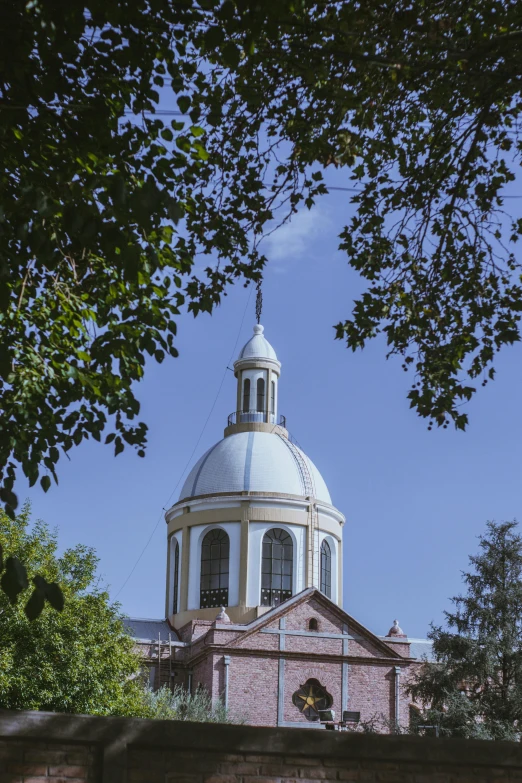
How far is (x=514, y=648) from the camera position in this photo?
3269cm

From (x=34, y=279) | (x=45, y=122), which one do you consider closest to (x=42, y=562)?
(x=34, y=279)

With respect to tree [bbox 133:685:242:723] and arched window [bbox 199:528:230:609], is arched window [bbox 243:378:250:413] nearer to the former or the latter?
arched window [bbox 199:528:230:609]

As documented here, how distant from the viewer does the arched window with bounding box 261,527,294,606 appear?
39344mm

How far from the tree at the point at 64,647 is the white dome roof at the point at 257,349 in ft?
59.0

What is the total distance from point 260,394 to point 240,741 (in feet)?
121

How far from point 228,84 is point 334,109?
1303 millimetres

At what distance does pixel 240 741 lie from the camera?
→ 24.6 feet

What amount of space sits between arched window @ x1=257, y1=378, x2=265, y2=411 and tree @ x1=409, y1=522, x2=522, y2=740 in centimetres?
1294

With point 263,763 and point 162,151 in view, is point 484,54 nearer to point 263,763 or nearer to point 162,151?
point 162,151

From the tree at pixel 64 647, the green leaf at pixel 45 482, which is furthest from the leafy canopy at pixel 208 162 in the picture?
the tree at pixel 64 647

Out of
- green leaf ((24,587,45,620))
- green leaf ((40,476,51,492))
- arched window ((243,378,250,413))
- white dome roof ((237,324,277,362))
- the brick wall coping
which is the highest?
white dome roof ((237,324,277,362))

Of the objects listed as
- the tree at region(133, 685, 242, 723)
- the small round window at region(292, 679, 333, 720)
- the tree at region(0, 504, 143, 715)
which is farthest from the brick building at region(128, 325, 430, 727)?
the tree at region(0, 504, 143, 715)

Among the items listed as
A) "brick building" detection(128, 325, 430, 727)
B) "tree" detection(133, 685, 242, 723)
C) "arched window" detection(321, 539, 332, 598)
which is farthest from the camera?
"arched window" detection(321, 539, 332, 598)

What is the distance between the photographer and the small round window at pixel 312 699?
3647 cm
